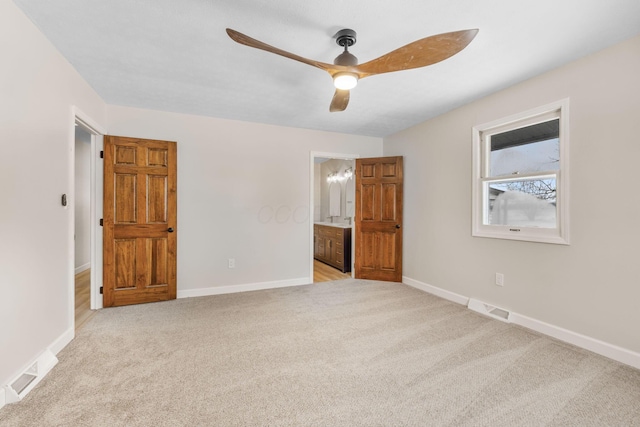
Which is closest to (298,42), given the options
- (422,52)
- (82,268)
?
(422,52)

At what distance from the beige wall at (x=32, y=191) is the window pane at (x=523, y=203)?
4.15m

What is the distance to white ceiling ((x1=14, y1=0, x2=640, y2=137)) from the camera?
5.87ft

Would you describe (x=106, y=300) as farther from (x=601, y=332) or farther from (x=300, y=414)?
(x=601, y=332)

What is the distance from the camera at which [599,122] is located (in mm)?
2291

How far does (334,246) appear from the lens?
18.1ft

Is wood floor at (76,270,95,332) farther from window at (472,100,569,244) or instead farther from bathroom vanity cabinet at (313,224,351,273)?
window at (472,100,569,244)

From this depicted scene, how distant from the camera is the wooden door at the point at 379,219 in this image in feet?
14.7

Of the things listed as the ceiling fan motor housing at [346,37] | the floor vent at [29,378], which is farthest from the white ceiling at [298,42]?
the floor vent at [29,378]

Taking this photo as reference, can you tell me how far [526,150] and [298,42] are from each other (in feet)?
8.20

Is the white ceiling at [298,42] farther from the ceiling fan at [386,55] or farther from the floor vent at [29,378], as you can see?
the floor vent at [29,378]

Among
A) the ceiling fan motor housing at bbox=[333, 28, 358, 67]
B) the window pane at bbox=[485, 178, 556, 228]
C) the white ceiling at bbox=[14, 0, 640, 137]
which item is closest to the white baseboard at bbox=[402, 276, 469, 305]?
the window pane at bbox=[485, 178, 556, 228]

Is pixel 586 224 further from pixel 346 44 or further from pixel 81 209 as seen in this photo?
pixel 81 209

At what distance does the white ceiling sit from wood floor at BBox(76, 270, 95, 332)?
2.40 m

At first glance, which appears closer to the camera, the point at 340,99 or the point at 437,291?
the point at 340,99
